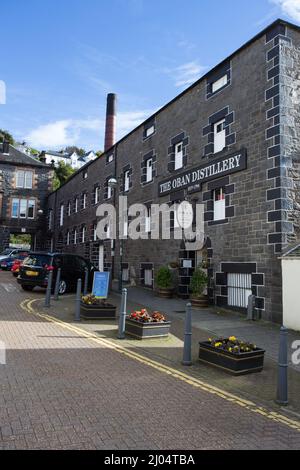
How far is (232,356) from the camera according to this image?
23.8 feet

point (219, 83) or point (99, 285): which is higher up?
point (219, 83)

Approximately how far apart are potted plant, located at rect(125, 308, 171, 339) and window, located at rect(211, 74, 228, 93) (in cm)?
1029

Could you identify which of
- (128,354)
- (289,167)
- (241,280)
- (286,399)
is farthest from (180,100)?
(286,399)

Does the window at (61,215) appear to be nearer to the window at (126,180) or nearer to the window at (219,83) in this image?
the window at (126,180)

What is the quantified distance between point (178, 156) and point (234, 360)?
1345 centimetres

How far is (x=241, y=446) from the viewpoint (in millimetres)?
4332

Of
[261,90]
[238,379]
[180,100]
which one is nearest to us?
[238,379]

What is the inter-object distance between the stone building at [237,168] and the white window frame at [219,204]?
0.04 meters

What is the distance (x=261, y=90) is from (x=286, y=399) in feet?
36.1

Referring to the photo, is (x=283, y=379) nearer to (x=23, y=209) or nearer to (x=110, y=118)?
(x=110, y=118)

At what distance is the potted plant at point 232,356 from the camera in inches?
284

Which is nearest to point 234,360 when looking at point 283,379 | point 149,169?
point 283,379
